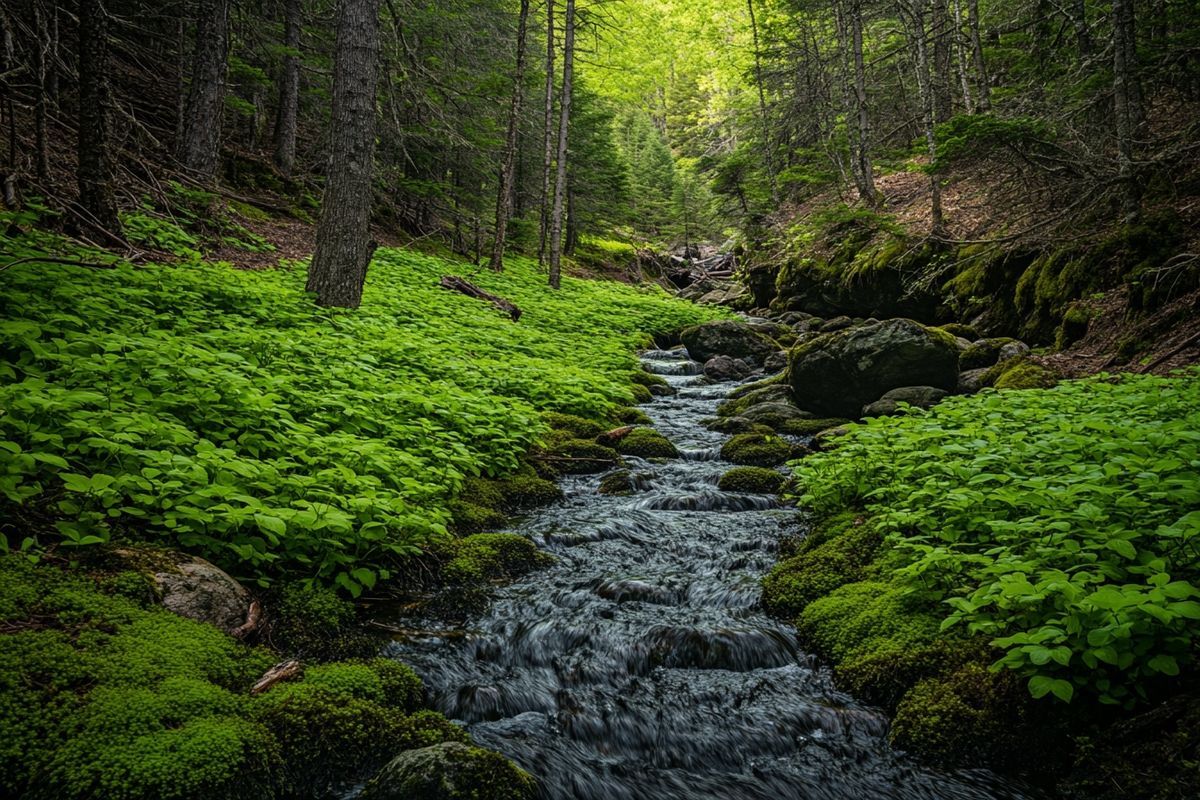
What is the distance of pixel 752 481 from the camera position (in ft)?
24.9

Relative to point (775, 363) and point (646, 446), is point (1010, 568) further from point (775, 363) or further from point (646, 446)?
point (775, 363)

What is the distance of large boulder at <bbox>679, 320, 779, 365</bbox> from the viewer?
1608 centimetres

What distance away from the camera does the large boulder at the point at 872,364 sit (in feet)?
32.1

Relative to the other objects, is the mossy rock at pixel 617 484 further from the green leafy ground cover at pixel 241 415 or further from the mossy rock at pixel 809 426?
the mossy rock at pixel 809 426

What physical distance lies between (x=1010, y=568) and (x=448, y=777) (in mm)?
3003

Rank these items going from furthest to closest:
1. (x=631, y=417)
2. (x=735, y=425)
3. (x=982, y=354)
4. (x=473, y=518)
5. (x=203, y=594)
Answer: (x=982, y=354), (x=631, y=417), (x=735, y=425), (x=473, y=518), (x=203, y=594)

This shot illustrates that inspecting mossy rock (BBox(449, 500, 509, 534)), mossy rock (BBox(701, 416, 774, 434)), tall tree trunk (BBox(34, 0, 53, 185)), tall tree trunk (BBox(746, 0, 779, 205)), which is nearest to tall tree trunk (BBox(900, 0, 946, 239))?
mossy rock (BBox(701, 416, 774, 434))

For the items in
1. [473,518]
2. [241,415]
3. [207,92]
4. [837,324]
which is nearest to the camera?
[241,415]

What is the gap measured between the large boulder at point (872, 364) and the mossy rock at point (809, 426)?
16.2 inches

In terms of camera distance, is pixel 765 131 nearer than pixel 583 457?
No

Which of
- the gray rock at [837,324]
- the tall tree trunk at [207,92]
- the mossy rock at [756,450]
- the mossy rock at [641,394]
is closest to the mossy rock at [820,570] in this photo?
the mossy rock at [756,450]

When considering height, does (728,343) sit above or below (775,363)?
above

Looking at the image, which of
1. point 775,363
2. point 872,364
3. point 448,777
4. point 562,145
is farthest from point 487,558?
point 562,145

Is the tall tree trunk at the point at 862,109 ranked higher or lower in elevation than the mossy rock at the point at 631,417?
higher
